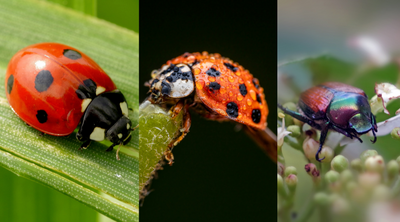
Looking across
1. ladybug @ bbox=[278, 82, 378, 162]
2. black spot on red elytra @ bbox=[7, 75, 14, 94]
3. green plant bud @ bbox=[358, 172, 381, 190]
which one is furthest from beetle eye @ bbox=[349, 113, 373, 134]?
black spot on red elytra @ bbox=[7, 75, 14, 94]

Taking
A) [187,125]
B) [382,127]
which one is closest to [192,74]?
[187,125]

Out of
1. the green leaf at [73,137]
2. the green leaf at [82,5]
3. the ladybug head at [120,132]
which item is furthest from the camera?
the green leaf at [82,5]

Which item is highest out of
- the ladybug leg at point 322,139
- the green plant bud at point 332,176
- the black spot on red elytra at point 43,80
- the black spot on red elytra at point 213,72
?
the black spot on red elytra at point 213,72

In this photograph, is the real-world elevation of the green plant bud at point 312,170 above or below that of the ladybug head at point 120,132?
below

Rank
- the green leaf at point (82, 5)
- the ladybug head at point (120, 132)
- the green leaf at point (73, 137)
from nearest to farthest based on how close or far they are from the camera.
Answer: the green leaf at point (73, 137) < the ladybug head at point (120, 132) < the green leaf at point (82, 5)

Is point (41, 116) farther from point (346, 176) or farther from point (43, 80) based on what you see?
point (346, 176)

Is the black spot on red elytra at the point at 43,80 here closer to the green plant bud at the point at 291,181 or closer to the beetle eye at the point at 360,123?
the green plant bud at the point at 291,181

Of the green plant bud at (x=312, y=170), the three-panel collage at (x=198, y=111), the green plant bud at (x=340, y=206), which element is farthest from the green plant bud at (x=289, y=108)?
the green plant bud at (x=340, y=206)

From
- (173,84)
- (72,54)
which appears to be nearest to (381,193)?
(173,84)

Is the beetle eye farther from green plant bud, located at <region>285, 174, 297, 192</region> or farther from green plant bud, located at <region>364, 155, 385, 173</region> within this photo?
green plant bud, located at <region>285, 174, 297, 192</region>

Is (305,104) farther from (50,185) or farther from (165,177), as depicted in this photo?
(50,185)
